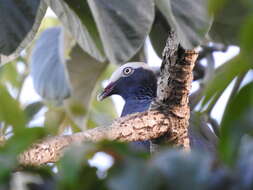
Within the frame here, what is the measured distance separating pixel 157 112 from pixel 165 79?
139mm

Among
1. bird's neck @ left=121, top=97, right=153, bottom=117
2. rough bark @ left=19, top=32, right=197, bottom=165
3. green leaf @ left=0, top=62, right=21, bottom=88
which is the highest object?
rough bark @ left=19, top=32, right=197, bottom=165

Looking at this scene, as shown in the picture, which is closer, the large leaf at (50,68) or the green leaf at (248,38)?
the green leaf at (248,38)

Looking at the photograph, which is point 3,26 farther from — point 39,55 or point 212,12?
point 39,55

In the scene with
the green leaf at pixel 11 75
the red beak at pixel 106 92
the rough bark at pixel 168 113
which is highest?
the rough bark at pixel 168 113

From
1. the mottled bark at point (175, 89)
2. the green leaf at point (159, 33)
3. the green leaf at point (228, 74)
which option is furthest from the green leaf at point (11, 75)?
the green leaf at point (228, 74)

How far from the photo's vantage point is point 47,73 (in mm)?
3605

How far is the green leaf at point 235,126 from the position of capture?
2.93 feet

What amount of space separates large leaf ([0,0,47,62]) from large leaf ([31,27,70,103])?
118 cm

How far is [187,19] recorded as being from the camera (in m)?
1.85

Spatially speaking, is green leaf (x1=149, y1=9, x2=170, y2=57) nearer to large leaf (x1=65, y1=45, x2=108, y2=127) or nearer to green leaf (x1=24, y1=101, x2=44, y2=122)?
large leaf (x1=65, y1=45, x2=108, y2=127)

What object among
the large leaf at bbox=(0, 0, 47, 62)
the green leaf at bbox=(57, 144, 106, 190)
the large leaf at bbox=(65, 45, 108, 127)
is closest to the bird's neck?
the large leaf at bbox=(65, 45, 108, 127)

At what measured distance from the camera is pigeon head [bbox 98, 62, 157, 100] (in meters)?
4.79

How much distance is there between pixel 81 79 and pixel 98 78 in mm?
121

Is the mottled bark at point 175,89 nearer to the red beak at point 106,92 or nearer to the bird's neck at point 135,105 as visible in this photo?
the bird's neck at point 135,105
